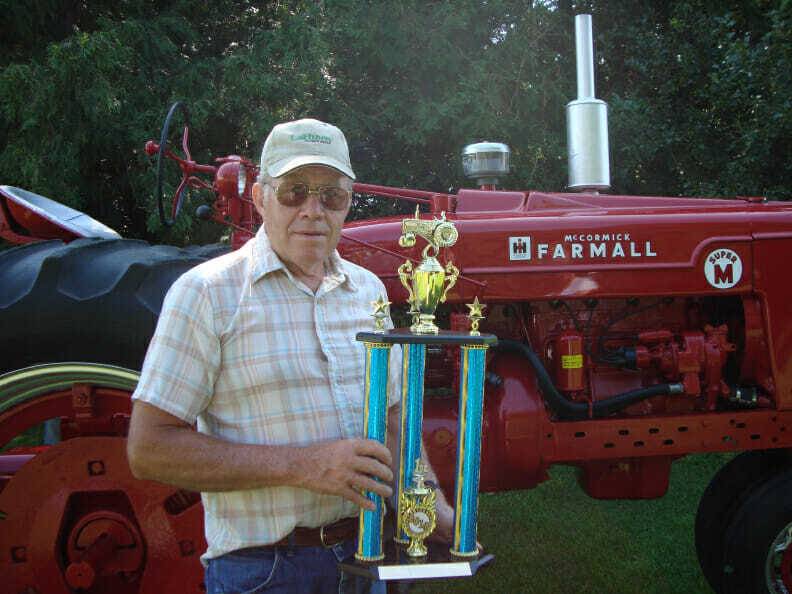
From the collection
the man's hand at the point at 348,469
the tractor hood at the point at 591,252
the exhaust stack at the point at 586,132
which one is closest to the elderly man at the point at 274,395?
the man's hand at the point at 348,469

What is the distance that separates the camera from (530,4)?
8602mm

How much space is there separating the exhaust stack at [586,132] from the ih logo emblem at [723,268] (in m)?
Answer: 0.86

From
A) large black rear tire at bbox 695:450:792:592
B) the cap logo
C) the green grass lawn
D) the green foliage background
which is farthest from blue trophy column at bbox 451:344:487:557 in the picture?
the green foliage background

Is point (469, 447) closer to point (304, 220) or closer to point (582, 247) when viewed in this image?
point (304, 220)

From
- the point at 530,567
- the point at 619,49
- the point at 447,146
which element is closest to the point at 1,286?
the point at 530,567

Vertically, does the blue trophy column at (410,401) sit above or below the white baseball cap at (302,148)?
below

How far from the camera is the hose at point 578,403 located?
2803 millimetres

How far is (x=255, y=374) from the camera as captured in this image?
1498mm

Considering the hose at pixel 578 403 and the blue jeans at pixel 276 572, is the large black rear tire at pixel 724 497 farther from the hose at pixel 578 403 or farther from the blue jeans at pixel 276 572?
the blue jeans at pixel 276 572

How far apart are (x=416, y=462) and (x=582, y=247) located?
1464mm

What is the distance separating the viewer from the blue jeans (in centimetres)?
148

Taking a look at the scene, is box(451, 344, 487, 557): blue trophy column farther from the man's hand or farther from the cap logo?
the cap logo

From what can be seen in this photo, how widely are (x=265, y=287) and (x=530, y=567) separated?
245 centimetres

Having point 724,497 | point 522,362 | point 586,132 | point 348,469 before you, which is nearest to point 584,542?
point 724,497
